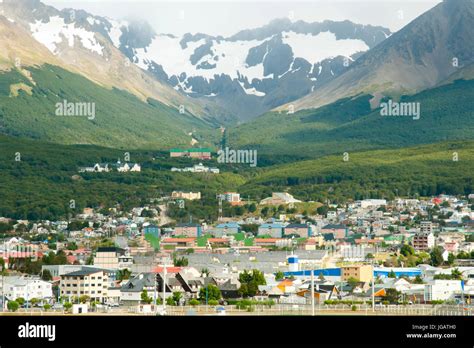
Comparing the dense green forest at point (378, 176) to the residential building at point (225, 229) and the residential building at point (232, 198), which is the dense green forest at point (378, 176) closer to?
the residential building at point (232, 198)

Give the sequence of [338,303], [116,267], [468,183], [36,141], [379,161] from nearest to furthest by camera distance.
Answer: [338,303] → [116,267] → [468,183] → [379,161] → [36,141]

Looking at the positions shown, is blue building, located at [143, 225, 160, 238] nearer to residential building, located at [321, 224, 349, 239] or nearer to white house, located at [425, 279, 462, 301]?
residential building, located at [321, 224, 349, 239]

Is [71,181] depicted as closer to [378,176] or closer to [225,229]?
[378,176]

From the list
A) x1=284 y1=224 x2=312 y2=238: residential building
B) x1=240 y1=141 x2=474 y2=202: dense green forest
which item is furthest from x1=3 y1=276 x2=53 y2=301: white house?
x1=240 y1=141 x2=474 y2=202: dense green forest

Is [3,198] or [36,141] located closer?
[3,198]

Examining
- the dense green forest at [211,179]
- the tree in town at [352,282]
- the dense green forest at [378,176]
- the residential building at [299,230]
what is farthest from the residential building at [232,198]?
the tree in town at [352,282]

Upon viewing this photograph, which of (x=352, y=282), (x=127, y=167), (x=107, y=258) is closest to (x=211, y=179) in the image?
(x=127, y=167)
